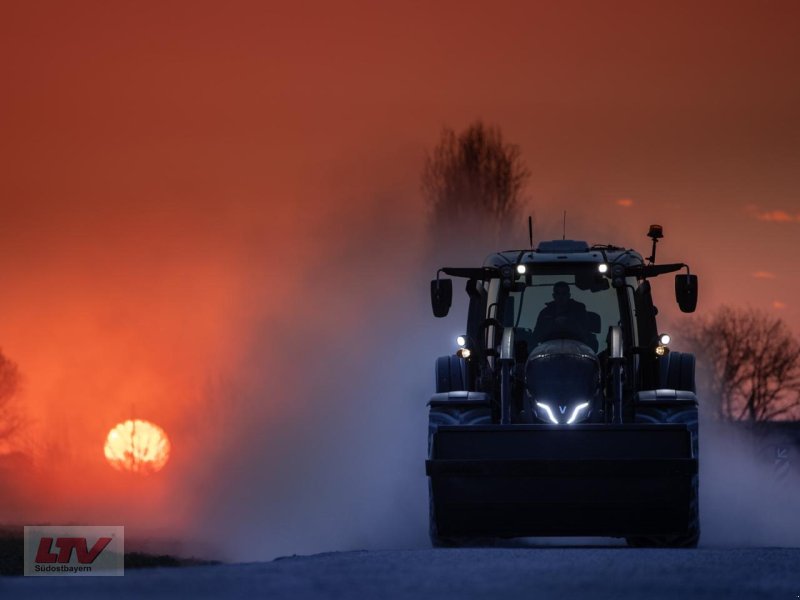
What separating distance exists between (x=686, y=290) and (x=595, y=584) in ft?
21.3

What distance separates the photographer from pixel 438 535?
19.0 metres

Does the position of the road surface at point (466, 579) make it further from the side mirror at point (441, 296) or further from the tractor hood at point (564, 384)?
the side mirror at point (441, 296)

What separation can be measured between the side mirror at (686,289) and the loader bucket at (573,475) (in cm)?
194

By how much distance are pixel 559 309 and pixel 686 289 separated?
1458 mm

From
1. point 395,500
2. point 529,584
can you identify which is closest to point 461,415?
point 529,584

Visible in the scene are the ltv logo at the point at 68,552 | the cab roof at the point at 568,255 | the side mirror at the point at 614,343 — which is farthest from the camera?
the ltv logo at the point at 68,552

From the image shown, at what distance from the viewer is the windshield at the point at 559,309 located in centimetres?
2052

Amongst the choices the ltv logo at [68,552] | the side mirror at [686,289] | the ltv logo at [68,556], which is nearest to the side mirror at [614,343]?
the side mirror at [686,289]

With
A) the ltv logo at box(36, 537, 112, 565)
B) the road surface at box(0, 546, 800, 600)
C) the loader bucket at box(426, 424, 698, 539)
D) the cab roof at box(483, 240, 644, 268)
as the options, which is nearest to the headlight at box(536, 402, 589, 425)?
the loader bucket at box(426, 424, 698, 539)

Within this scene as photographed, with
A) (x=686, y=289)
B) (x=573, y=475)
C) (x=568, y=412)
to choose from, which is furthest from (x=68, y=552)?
(x=686, y=289)

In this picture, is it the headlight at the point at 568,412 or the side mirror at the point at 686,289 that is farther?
the side mirror at the point at 686,289

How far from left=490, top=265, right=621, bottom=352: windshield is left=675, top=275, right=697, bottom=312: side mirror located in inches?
Answer: 37.6

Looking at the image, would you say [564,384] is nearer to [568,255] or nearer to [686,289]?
[686,289]

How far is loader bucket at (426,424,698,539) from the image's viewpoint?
60.5ft
